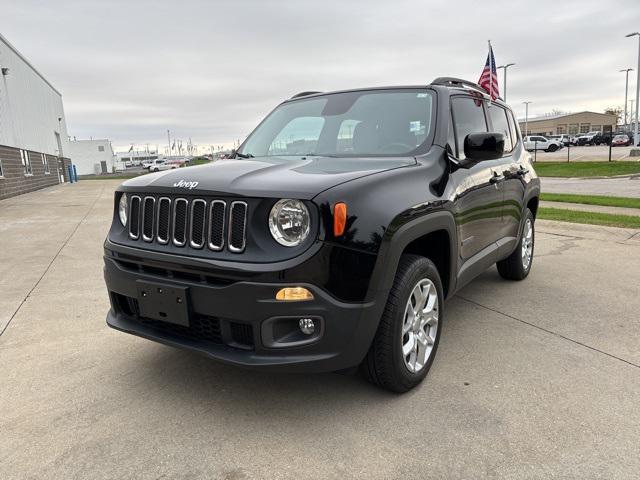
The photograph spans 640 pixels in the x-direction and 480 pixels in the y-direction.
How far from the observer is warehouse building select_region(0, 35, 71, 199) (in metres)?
21.2

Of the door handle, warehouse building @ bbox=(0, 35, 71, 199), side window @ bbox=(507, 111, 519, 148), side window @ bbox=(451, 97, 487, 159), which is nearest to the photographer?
side window @ bbox=(451, 97, 487, 159)

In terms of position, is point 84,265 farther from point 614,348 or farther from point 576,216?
point 576,216

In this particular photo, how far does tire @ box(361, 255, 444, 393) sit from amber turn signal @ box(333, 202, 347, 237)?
0.52 metres

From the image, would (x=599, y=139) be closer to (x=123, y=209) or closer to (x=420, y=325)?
(x=420, y=325)

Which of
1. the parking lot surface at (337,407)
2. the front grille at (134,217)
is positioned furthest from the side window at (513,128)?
the front grille at (134,217)

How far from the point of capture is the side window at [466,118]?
3660mm

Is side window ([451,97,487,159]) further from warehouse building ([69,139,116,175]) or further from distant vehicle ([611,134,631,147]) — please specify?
warehouse building ([69,139,116,175])

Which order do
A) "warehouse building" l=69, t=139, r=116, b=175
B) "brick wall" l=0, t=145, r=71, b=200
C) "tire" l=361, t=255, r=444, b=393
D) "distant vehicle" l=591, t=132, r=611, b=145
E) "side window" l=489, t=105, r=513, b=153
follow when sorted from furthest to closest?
1. "warehouse building" l=69, t=139, r=116, b=175
2. "distant vehicle" l=591, t=132, r=611, b=145
3. "brick wall" l=0, t=145, r=71, b=200
4. "side window" l=489, t=105, r=513, b=153
5. "tire" l=361, t=255, r=444, b=393

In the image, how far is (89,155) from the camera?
8356 cm

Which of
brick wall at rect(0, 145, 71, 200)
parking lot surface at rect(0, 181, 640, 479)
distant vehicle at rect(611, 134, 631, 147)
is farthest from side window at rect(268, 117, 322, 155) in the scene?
distant vehicle at rect(611, 134, 631, 147)

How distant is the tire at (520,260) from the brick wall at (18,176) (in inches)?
764

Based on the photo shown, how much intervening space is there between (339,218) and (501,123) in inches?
121

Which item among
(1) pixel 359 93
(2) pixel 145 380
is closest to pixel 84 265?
(2) pixel 145 380

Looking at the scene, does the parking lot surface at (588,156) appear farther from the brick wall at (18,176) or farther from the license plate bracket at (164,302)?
the license plate bracket at (164,302)
